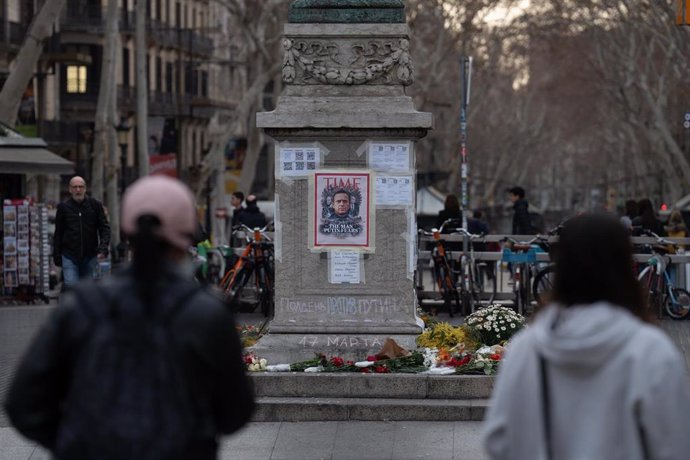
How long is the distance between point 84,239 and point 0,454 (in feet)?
21.4

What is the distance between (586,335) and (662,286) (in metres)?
15.8

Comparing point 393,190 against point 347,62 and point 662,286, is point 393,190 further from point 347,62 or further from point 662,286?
point 662,286

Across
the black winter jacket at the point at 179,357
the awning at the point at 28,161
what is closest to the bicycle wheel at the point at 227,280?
the awning at the point at 28,161

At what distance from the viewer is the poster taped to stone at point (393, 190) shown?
39.9 feet

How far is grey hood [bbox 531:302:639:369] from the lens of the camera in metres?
4.71

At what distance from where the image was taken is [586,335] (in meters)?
4.73

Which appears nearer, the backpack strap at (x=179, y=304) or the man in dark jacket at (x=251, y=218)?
the backpack strap at (x=179, y=304)

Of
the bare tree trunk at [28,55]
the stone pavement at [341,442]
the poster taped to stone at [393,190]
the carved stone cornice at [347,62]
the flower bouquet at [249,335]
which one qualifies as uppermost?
the bare tree trunk at [28,55]

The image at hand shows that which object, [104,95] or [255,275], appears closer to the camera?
[255,275]

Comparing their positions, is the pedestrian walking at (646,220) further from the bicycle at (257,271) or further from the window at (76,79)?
the window at (76,79)

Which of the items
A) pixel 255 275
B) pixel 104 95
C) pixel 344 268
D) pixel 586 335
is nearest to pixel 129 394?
pixel 586 335

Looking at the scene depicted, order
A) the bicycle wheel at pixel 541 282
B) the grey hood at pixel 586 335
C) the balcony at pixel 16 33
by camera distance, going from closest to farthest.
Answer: the grey hood at pixel 586 335 < the bicycle wheel at pixel 541 282 < the balcony at pixel 16 33

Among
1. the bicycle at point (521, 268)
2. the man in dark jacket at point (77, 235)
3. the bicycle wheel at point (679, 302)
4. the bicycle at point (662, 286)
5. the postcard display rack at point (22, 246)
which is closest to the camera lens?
the man in dark jacket at point (77, 235)

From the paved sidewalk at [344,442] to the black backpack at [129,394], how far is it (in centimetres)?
472
